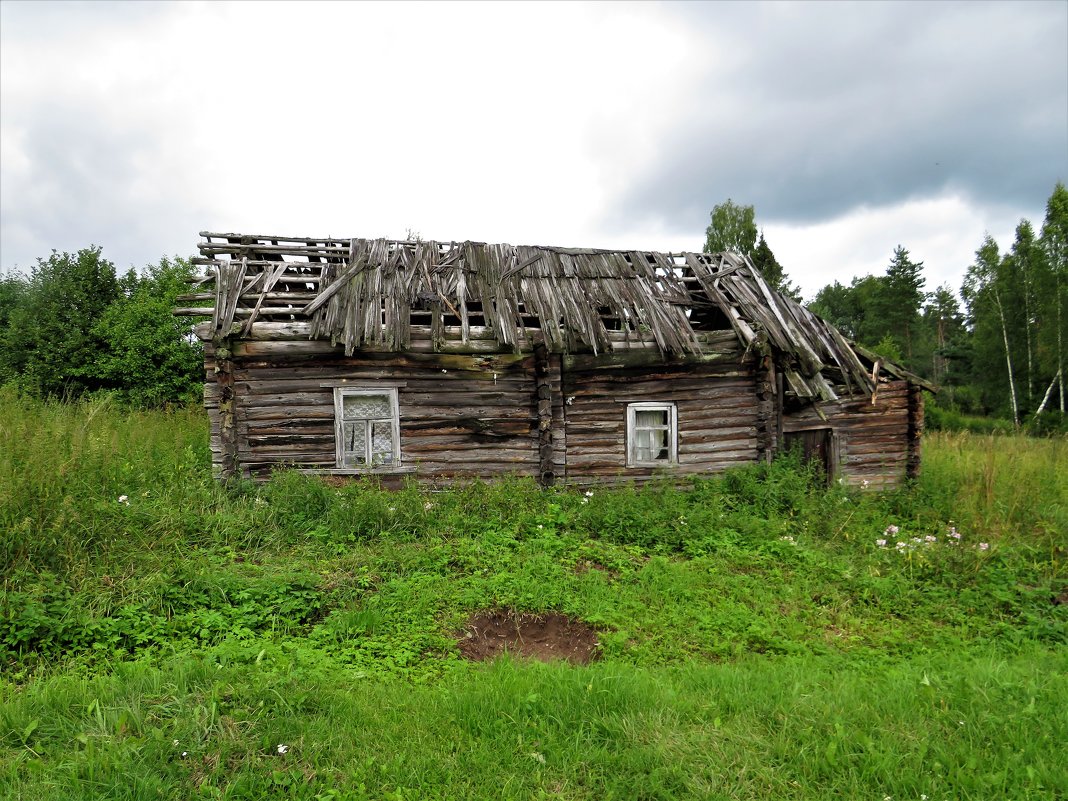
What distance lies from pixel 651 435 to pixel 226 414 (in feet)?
23.7

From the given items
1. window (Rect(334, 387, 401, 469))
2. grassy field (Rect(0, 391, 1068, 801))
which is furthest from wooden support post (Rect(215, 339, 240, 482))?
window (Rect(334, 387, 401, 469))

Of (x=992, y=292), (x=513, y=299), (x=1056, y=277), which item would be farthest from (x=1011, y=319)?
(x=513, y=299)

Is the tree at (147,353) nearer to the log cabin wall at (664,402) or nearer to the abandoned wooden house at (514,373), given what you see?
the abandoned wooden house at (514,373)

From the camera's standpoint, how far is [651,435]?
10.6 meters

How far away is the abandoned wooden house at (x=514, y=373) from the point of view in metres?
9.52

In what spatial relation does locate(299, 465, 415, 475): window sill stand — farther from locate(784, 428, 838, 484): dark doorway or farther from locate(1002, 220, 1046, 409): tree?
locate(1002, 220, 1046, 409): tree

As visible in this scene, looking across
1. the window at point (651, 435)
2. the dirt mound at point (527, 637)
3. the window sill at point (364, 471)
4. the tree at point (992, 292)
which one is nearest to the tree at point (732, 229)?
the tree at point (992, 292)

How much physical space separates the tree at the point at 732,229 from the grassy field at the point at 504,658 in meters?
19.2

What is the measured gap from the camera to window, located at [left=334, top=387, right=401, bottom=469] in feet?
31.9

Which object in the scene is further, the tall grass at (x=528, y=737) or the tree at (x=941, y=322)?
the tree at (x=941, y=322)

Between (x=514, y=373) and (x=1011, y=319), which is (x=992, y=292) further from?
(x=514, y=373)

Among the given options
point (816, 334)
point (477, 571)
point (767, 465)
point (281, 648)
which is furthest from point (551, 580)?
point (816, 334)

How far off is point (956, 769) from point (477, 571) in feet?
14.4

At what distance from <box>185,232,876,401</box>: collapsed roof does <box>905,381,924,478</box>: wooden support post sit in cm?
121
